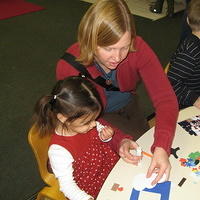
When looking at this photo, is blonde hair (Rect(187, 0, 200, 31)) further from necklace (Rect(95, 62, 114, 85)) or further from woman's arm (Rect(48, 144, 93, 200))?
woman's arm (Rect(48, 144, 93, 200))

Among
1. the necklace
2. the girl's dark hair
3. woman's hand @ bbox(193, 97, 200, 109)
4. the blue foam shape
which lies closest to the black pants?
the necklace

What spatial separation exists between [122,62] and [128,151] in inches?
18.0

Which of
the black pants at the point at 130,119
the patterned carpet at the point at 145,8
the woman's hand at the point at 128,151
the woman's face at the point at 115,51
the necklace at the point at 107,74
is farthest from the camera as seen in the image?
the patterned carpet at the point at 145,8

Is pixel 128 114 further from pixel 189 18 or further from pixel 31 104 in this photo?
pixel 31 104

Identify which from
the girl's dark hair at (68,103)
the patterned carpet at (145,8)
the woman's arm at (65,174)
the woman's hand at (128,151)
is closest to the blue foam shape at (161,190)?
the woman's hand at (128,151)

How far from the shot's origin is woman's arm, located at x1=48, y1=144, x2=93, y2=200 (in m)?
1.12

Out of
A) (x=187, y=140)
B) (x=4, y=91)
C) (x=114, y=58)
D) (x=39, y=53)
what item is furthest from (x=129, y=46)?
(x=39, y=53)

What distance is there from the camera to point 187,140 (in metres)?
1.17

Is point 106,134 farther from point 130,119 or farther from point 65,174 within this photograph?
point 130,119

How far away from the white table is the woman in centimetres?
4

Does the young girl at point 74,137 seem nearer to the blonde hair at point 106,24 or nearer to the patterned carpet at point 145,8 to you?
the blonde hair at point 106,24

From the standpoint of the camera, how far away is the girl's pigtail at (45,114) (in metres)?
1.13

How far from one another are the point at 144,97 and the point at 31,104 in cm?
110

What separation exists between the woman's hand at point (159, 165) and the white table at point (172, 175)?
0.09 ft
